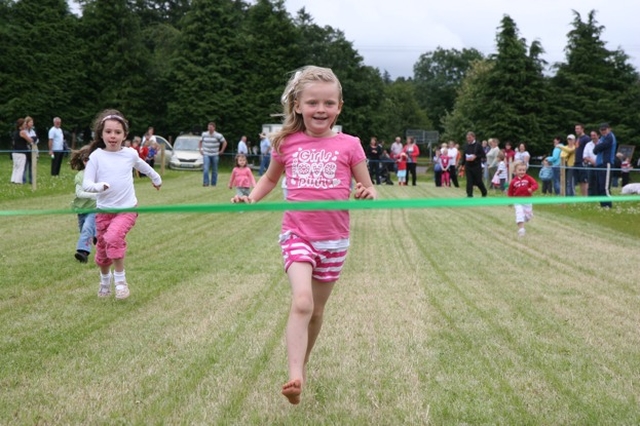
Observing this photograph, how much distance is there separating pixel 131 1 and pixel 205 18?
80.7ft

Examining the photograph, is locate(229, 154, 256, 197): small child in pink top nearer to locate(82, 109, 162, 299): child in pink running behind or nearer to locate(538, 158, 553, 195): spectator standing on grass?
locate(82, 109, 162, 299): child in pink running behind

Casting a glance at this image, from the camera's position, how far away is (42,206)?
18.4 meters

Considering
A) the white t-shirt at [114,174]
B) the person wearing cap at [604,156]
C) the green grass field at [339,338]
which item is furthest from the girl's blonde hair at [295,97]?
the person wearing cap at [604,156]

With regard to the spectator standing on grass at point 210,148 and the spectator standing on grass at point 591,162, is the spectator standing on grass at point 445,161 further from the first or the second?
the spectator standing on grass at point 591,162

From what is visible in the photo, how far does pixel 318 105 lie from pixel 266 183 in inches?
26.1

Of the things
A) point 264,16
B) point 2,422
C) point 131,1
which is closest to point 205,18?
point 264,16

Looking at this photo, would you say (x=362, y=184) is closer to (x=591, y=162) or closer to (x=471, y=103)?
(x=591, y=162)

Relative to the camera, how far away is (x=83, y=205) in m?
9.18

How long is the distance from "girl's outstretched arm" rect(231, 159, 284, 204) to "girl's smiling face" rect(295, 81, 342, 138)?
0.34 m

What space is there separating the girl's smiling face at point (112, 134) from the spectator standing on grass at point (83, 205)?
0.56m

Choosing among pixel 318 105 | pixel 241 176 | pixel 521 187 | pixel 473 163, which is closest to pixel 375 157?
pixel 473 163

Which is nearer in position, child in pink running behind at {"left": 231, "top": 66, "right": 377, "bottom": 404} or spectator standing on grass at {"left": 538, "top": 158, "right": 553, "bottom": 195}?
child in pink running behind at {"left": 231, "top": 66, "right": 377, "bottom": 404}

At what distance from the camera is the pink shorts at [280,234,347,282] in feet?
14.7

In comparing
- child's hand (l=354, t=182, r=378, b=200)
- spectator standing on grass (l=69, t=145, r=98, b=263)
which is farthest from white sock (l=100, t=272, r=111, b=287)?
child's hand (l=354, t=182, r=378, b=200)
